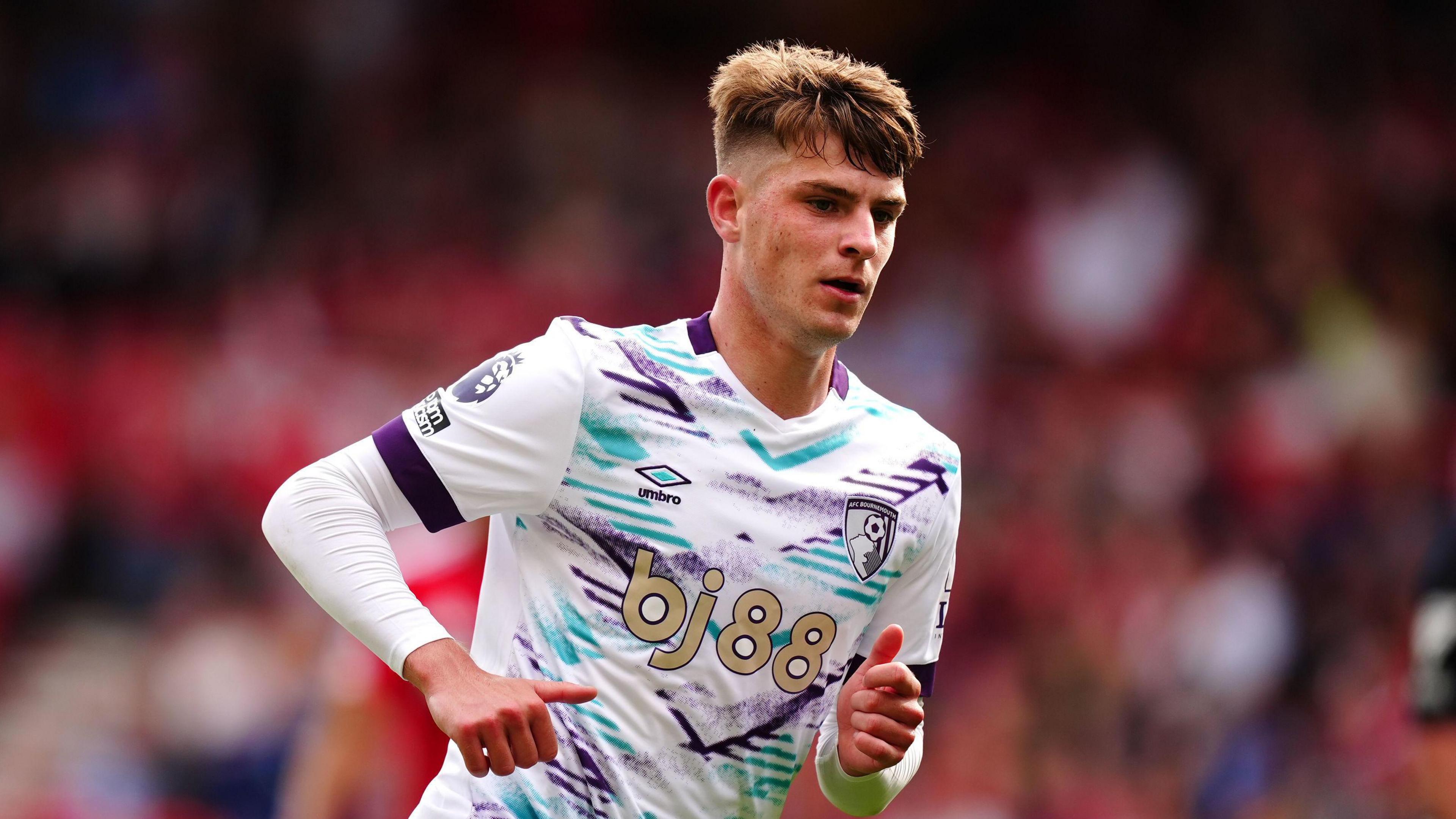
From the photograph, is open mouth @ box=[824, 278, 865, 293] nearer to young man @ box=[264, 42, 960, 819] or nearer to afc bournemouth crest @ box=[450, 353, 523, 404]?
young man @ box=[264, 42, 960, 819]

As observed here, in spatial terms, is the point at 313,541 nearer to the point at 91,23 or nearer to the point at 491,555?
the point at 491,555

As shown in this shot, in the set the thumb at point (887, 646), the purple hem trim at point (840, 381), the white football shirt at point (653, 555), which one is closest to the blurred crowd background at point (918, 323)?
the purple hem trim at point (840, 381)

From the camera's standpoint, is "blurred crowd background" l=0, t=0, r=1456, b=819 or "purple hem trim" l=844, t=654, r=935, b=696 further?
"blurred crowd background" l=0, t=0, r=1456, b=819

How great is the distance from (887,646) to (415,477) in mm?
1044

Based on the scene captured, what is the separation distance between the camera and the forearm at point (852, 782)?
3.44m

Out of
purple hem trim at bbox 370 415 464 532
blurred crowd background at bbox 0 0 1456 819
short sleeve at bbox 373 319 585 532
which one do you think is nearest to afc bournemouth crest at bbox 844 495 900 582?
short sleeve at bbox 373 319 585 532

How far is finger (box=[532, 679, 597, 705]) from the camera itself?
112 inches

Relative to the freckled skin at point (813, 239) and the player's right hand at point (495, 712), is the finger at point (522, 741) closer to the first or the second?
the player's right hand at point (495, 712)

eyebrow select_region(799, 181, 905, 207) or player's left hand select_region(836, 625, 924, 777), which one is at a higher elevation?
eyebrow select_region(799, 181, 905, 207)

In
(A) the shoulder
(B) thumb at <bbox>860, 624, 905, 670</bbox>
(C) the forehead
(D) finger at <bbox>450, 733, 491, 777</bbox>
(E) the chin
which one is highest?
(C) the forehead

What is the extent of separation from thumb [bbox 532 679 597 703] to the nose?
1120mm

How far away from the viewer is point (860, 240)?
3316 millimetres

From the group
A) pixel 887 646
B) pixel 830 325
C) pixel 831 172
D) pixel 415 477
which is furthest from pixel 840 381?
pixel 415 477

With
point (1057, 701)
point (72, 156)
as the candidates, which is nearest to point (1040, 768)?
point (1057, 701)
